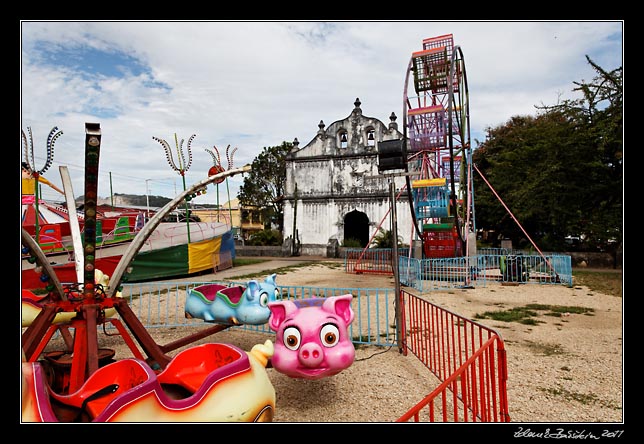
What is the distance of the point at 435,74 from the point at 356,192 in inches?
473

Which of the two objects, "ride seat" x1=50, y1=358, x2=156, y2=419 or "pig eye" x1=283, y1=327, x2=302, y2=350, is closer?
"ride seat" x1=50, y1=358, x2=156, y2=419

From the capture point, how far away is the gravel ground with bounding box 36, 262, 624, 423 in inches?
154

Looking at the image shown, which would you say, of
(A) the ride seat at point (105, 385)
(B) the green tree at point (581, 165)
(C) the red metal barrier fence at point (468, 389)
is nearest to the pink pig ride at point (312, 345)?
(C) the red metal barrier fence at point (468, 389)

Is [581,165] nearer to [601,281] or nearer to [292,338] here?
[601,281]

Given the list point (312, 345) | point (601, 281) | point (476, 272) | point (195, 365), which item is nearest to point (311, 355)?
point (312, 345)

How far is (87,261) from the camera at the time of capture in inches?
142

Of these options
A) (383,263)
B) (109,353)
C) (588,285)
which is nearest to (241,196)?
(383,263)

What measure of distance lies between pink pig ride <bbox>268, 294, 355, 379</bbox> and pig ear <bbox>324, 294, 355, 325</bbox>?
2.6 inches

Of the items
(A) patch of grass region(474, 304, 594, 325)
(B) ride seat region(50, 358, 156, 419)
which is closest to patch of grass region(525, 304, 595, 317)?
(A) patch of grass region(474, 304, 594, 325)

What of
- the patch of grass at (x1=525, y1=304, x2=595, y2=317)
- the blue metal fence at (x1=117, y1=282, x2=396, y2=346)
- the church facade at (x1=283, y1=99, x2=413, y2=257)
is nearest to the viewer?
the blue metal fence at (x1=117, y1=282, x2=396, y2=346)

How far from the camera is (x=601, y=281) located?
13672 millimetres

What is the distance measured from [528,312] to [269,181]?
83.9ft

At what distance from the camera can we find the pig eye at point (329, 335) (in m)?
3.40

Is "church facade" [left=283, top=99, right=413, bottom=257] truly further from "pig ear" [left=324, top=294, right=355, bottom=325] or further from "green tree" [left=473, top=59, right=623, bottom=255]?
"pig ear" [left=324, top=294, right=355, bottom=325]
